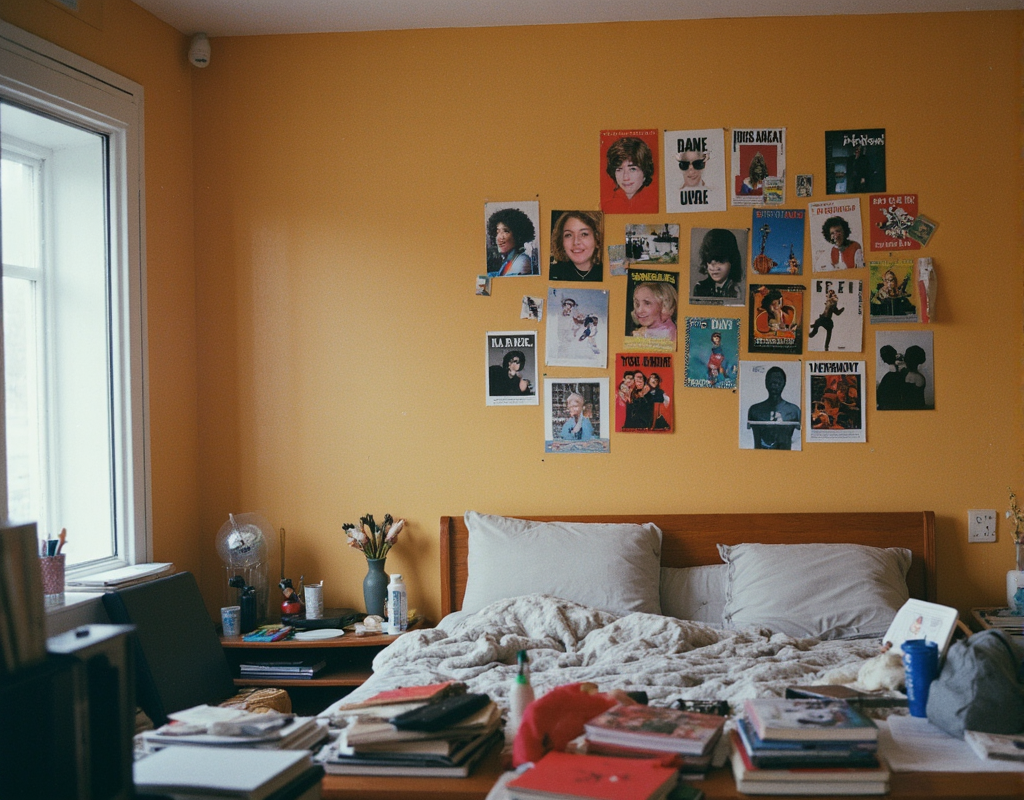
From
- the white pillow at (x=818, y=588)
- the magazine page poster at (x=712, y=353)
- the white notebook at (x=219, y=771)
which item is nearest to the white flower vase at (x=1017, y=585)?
the white pillow at (x=818, y=588)

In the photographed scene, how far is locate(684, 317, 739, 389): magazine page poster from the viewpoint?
10.8 feet

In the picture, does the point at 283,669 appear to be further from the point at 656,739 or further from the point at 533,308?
the point at 656,739

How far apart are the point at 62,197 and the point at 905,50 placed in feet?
10.1

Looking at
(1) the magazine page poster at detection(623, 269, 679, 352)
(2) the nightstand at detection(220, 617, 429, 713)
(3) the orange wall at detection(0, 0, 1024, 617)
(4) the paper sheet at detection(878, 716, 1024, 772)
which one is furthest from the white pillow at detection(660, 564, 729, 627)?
(4) the paper sheet at detection(878, 716, 1024, 772)

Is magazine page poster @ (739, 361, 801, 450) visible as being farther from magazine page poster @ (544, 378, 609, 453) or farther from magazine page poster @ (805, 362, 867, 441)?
magazine page poster @ (544, 378, 609, 453)

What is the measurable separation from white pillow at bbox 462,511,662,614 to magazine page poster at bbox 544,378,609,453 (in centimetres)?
31

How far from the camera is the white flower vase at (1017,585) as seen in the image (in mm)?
2974

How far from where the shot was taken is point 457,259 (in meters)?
3.40

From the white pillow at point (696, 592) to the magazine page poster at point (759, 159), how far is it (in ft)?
4.56

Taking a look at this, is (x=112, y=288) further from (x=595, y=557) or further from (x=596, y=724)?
(x=596, y=724)

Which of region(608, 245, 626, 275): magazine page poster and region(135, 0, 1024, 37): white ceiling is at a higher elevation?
region(135, 0, 1024, 37): white ceiling

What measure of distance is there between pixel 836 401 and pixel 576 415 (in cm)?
97

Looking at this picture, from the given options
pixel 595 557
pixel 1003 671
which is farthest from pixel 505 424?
pixel 1003 671

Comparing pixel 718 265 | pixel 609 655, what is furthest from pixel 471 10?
pixel 609 655
